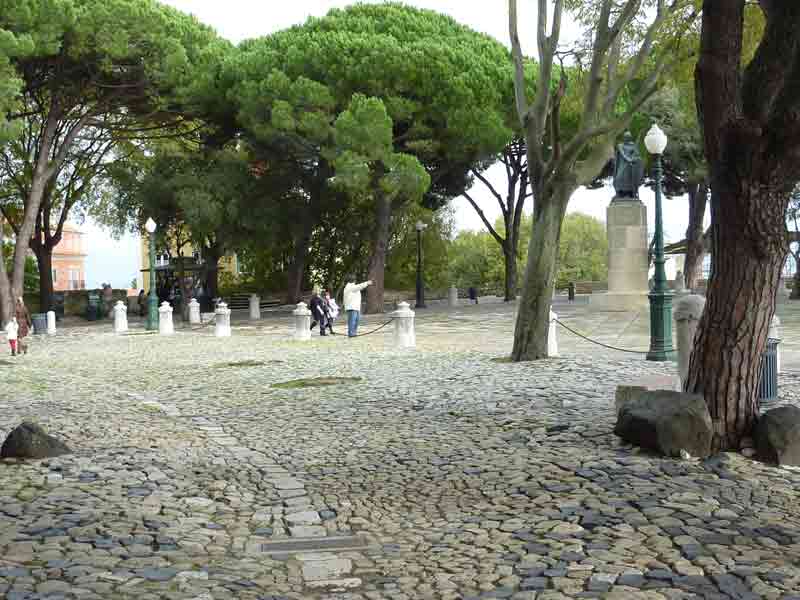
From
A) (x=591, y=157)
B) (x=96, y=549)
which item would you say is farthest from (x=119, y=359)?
(x=96, y=549)

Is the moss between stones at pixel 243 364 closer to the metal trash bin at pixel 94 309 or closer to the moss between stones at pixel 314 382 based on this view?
the moss between stones at pixel 314 382

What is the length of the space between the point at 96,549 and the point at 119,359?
1329 cm

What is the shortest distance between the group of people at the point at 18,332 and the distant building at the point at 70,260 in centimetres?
7284

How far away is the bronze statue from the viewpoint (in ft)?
91.2

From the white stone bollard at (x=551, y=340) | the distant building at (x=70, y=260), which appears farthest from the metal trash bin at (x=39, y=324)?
the distant building at (x=70, y=260)

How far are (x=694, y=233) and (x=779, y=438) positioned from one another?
36819 mm

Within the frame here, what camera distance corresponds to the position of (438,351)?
16.9 meters

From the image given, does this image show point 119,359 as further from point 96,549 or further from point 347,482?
point 96,549

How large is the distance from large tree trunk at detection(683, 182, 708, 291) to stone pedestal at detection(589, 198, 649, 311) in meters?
13.4

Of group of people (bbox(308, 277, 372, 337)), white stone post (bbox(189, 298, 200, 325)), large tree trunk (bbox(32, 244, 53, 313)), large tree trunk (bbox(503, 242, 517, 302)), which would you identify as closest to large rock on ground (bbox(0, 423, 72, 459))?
group of people (bbox(308, 277, 372, 337))

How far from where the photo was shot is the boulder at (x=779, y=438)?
631cm

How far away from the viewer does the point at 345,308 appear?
2111 centimetres

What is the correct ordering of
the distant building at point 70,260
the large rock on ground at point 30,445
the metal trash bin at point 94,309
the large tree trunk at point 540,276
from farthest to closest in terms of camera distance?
the distant building at point 70,260
the metal trash bin at point 94,309
the large tree trunk at point 540,276
the large rock on ground at point 30,445

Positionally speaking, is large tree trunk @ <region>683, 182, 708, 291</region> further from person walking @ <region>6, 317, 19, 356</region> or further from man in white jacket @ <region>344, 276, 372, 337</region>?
person walking @ <region>6, 317, 19, 356</region>
